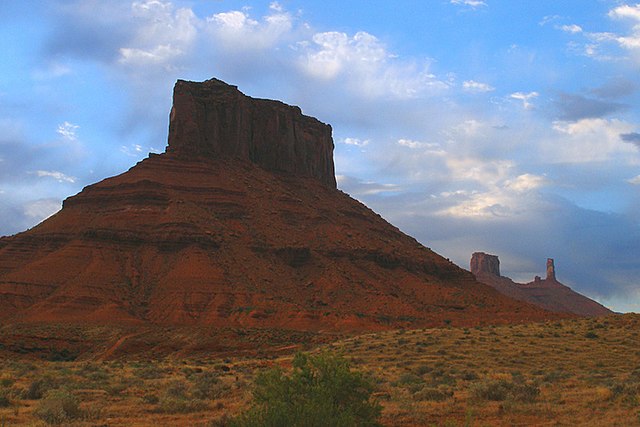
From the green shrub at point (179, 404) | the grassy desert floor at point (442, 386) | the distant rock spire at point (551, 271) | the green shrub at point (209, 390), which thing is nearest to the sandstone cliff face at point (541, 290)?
the distant rock spire at point (551, 271)

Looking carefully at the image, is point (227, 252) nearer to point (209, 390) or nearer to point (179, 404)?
point (209, 390)

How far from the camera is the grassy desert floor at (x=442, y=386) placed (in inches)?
623

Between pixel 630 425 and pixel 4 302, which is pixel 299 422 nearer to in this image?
pixel 630 425

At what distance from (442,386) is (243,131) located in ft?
253

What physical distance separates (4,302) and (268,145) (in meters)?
46.7

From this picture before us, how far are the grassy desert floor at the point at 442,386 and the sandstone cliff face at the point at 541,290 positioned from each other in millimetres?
141853

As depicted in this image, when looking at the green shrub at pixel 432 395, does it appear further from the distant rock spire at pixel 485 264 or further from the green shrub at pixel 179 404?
the distant rock spire at pixel 485 264

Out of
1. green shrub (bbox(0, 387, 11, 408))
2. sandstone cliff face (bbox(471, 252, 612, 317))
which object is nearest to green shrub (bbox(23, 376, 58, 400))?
green shrub (bbox(0, 387, 11, 408))

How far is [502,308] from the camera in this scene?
77.2 meters

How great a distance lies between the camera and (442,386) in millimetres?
20828

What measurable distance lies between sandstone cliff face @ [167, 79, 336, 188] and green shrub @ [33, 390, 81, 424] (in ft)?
244

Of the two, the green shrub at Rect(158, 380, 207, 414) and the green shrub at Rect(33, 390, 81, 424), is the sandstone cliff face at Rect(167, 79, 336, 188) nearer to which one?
the green shrub at Rect(158, 380, 207, 414)

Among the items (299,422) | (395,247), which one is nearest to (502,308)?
(395,247)

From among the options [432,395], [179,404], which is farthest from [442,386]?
[179,404]
